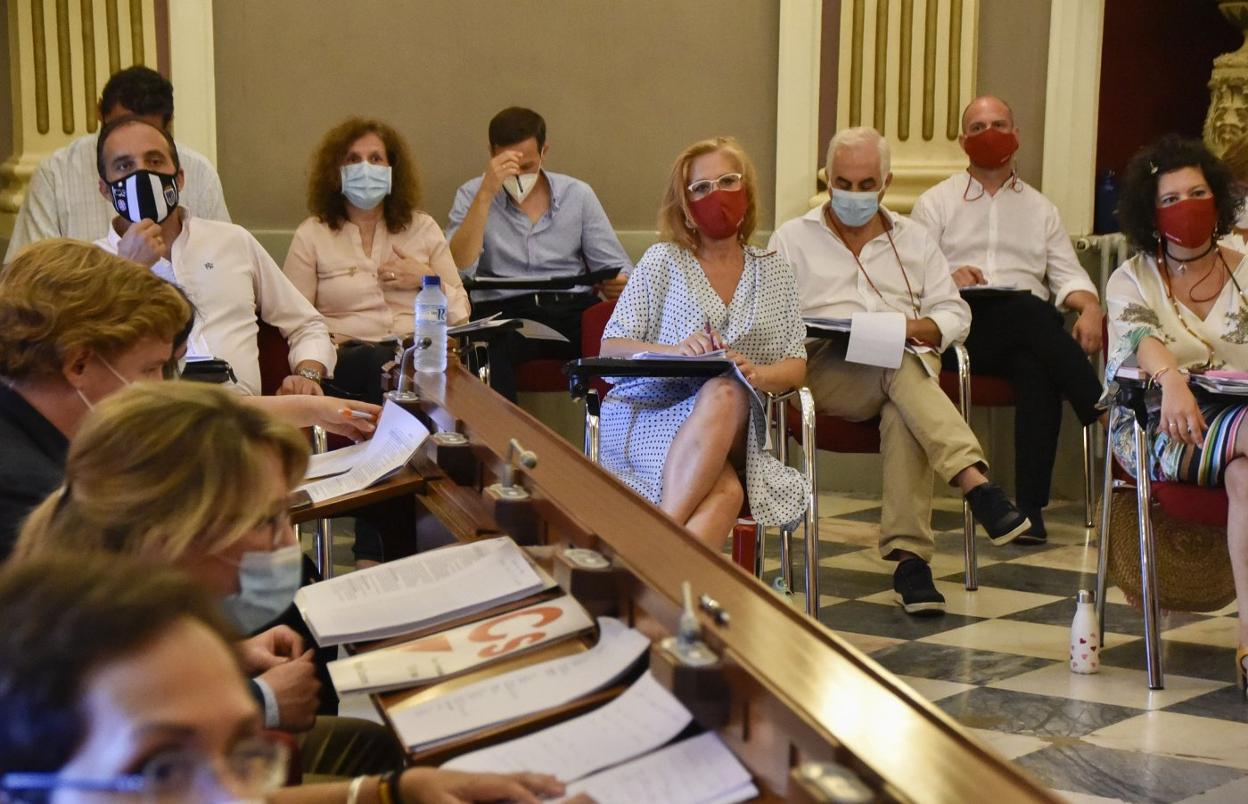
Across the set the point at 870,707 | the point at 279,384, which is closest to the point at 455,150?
the point at 279,384

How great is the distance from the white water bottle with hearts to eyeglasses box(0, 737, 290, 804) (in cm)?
282

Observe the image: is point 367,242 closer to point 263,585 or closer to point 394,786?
point 263,585

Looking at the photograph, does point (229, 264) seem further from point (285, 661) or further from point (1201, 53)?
point (1201, 53)

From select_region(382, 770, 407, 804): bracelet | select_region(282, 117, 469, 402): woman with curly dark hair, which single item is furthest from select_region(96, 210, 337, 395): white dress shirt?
select_region(382, 770, 407, 804): bracelet

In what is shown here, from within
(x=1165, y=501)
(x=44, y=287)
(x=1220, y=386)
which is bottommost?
(x=1165, y=501)

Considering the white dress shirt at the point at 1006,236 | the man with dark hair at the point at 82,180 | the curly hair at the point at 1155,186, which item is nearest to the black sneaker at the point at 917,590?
the curly hair at the point at 1155,186

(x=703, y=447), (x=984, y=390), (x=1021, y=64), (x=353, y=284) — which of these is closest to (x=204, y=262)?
(x=353, y=284)

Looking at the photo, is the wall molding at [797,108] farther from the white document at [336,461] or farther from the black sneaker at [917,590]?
the white document at [336,461]

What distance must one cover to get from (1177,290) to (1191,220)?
0.59 ft

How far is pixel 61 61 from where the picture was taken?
5.55m

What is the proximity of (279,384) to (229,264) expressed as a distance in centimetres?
37

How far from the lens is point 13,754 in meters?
0.87

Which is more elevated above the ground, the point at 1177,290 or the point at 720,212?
the point at 720,212

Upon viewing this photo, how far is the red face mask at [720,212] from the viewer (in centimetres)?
399
